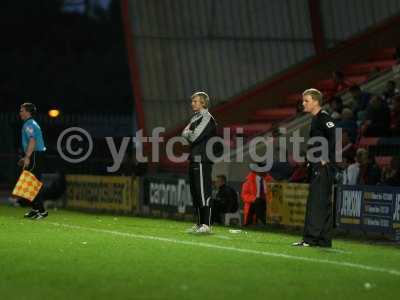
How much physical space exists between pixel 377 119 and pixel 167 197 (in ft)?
15.3

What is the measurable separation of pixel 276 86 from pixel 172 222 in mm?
10595

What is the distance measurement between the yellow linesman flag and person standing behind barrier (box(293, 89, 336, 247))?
6.57 metres

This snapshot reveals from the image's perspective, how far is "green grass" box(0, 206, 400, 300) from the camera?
395 inches

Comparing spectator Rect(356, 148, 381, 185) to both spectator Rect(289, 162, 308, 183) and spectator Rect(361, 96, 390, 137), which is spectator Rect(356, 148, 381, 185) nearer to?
spectator Rect(289, 162, 308, 183)

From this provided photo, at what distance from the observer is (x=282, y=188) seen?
762 inches

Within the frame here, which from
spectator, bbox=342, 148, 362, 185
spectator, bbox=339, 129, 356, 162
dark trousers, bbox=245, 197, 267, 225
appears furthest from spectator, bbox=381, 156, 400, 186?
spectator, bbox=339, 129, 356, 162

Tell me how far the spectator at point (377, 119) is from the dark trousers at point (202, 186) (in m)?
7.26

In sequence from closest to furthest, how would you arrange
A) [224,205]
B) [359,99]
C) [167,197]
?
1. [224,205]
2. [167,197]
3. [359,99]

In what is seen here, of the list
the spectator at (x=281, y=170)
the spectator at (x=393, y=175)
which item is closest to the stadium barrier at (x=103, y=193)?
the spectator at (x=281, y=170)

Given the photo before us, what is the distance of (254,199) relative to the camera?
19.7 m

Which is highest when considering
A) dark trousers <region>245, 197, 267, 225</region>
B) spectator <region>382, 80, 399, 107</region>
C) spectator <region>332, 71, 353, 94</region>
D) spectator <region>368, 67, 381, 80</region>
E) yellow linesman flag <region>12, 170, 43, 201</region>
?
spectator <region>368, 67, 381, 80</region>

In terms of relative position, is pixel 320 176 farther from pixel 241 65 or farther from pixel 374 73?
pixel 241 65

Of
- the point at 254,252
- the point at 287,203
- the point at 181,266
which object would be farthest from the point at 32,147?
the point at 181,266

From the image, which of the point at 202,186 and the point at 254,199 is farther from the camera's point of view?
the point at 254,199
